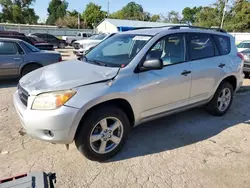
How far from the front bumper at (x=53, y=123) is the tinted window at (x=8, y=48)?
5.04m

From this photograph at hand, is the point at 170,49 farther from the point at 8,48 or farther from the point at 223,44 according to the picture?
the point at 8,48

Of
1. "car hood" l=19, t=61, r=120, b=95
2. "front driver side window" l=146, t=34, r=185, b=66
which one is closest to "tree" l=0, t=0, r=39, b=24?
"car hood" l=19, t=61, r=120, b=95

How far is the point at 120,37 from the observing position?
13.6ft

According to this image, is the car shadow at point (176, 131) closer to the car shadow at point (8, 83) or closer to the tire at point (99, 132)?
the tire at point (99, 132)

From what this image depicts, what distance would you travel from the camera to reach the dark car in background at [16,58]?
275 inches

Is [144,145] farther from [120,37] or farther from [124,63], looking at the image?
[120,37]

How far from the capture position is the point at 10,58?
7.00 metres

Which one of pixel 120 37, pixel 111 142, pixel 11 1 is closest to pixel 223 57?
pixel 120 37

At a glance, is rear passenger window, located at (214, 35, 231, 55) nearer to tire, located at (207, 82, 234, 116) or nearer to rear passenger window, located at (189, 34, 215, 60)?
rear passenger window, located at (189, 34, 215, 60)

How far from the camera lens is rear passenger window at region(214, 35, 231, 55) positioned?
4.59m

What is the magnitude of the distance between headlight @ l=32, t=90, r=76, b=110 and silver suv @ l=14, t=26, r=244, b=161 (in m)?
0.01

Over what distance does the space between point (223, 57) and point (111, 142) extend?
289cm

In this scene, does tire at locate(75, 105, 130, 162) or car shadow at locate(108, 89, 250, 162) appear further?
car shadow at locate(108, 89, 250, 162)

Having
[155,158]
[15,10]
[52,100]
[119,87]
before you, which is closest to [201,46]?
[119,87]
